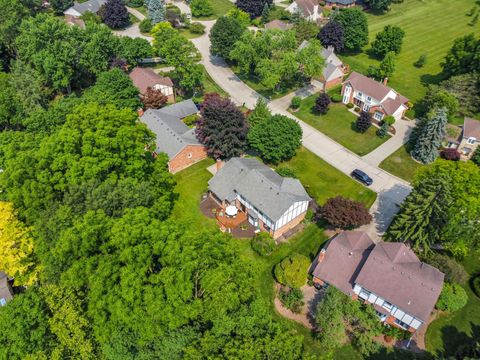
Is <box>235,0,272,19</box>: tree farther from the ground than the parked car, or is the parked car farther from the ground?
<box>235,0,272,19</box>: tree

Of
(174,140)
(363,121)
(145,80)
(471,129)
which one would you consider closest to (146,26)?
(145,80)

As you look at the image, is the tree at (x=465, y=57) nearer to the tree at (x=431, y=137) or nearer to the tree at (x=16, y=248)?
the tree at (x=431, y=137)

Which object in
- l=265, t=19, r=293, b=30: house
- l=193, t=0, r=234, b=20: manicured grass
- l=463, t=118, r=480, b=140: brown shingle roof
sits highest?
l=463, t=118, r=480, b=140: brown shingle roof

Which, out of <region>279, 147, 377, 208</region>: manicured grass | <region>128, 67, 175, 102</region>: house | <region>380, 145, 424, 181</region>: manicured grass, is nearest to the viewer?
<region>279, 147, 377, 208</region>: manicured grass

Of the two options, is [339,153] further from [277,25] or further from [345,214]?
[277,25]

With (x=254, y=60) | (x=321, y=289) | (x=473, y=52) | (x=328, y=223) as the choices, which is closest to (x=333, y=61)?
(x=254, y=60)

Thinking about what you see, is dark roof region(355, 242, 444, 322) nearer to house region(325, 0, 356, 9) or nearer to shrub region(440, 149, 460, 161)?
shrub region(440, 149, 460, 161)

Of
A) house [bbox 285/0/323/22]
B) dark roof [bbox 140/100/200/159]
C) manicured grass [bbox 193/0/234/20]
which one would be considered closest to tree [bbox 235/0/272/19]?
manicured grass [bbox 193/0/234/20]

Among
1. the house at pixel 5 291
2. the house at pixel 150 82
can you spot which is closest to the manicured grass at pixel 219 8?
the house at pixel 150 82
